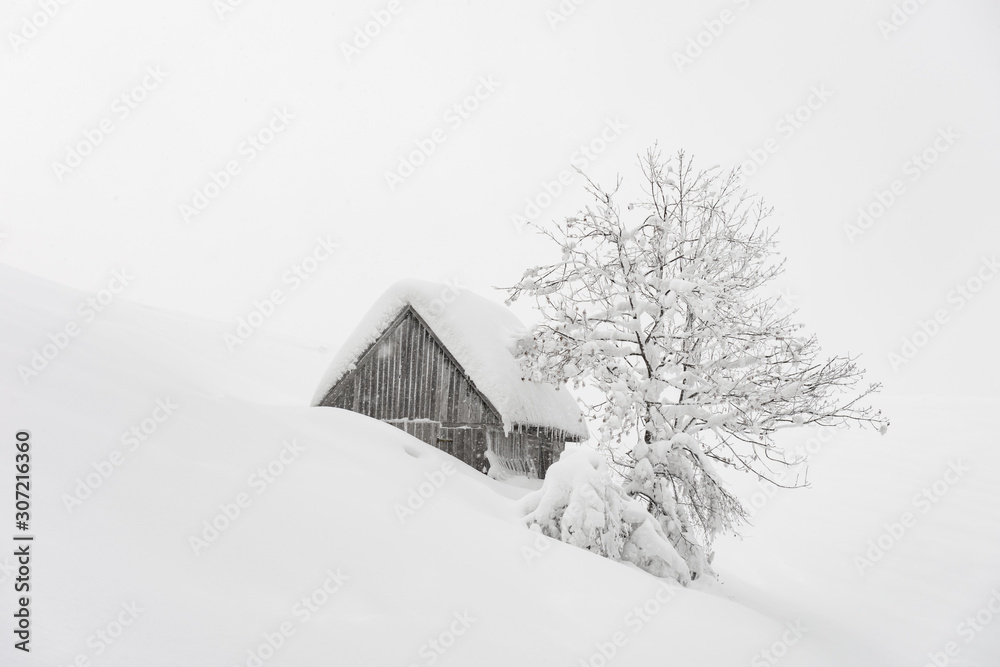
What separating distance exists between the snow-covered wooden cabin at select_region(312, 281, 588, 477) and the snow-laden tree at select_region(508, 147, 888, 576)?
2.90ft

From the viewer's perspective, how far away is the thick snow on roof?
12.5 metres

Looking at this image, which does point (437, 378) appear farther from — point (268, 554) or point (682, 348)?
point (268, 554)

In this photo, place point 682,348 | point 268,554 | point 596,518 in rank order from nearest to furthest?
point 268,554 < point 596,518 < point 682,348

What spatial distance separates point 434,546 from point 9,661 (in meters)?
3.09

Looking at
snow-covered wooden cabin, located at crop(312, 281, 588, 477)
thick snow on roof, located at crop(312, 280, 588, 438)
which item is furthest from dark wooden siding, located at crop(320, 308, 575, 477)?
thick snow on roof, located at crop(312, 280, 588, 438)

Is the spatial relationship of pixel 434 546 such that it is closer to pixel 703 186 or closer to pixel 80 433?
pixel 80 433

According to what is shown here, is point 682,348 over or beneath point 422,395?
over

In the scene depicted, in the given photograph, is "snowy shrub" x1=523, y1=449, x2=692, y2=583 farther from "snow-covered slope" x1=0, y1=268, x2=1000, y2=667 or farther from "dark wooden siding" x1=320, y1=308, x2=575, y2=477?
"dark wooden siding" x1=320, y1=308, x2=575, y2=477

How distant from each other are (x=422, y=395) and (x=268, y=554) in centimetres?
814

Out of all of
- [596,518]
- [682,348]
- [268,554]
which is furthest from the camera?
[682,348]

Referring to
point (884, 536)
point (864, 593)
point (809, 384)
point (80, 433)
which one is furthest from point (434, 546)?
point (884, 536)

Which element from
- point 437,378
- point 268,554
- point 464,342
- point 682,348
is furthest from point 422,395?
point 268,554

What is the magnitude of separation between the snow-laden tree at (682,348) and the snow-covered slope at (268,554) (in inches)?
115

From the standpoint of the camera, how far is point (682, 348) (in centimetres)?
1180
